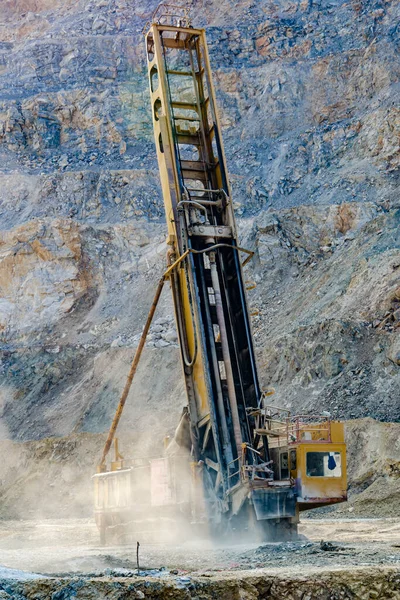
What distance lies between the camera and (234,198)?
137 ft

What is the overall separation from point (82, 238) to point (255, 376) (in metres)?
29.3

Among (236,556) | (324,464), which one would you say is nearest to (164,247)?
(324,464)

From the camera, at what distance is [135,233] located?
1608 inches

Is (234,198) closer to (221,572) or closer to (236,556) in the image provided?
(236,556)

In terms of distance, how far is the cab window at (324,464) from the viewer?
11.3 metres

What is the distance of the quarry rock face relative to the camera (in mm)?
28188

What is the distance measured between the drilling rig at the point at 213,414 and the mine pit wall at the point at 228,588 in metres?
3.72

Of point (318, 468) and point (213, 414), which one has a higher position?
point (213, 414)

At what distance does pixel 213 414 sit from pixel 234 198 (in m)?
30.9

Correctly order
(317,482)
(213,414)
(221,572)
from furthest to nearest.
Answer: (213,414) → (317,482) → (221,572)

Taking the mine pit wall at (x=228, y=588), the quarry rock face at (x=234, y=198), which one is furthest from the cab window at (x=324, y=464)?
the quarry rock face at (x=234, y=198)

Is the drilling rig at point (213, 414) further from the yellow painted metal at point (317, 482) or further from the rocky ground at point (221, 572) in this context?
the rocky ground at point (221, 572)

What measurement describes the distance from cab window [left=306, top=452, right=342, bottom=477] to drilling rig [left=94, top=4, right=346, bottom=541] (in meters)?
0.01

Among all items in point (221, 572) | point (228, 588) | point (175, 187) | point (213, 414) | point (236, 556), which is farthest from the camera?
point (175, 187)
